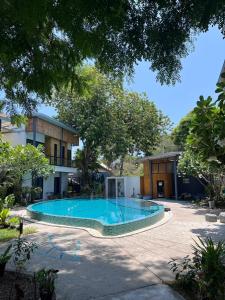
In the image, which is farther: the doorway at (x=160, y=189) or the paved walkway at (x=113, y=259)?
the doorway at (x=160, y=189)

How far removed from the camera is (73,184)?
3597 cm

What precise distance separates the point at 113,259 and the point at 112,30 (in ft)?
19.5

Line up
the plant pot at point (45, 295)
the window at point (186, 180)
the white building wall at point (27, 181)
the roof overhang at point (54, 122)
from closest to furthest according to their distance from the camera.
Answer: the plant pot at point (45, 295)
the white building wall at point (27, 181)
the roof overhang at point (54, 122)
the window at point (186, 180)

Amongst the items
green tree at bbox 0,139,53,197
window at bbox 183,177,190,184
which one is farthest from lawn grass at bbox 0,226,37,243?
window at bbox 183,177,190,184

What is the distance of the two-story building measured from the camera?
2484 centimetres

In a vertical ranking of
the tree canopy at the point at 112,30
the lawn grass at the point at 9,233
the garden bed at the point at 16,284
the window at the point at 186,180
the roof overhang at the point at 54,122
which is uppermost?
the roof overhang at the point at 54,122

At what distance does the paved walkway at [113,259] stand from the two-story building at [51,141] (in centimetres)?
1393

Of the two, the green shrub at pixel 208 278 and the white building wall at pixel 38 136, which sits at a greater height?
the white building wall at pixel 38 136

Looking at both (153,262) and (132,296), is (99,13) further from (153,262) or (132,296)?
(153,262)

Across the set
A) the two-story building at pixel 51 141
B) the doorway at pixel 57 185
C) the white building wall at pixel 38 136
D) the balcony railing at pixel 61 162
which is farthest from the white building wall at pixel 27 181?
the doorway at pixel 57 185

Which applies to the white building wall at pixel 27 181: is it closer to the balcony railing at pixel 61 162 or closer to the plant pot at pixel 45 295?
the balcony railing at pixel 61 162

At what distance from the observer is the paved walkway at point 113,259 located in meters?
5.23

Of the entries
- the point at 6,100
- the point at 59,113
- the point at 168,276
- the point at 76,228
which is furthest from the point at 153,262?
the point at 59,113

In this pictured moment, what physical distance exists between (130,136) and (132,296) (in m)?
29.6
